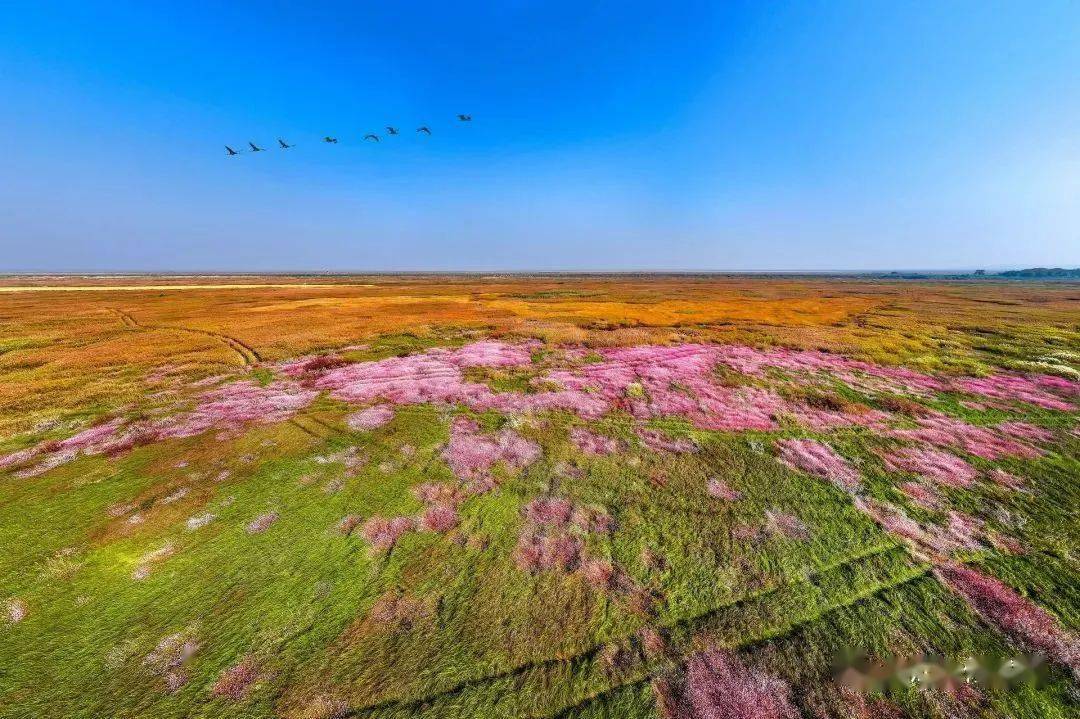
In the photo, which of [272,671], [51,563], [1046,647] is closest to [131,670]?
[272,671]

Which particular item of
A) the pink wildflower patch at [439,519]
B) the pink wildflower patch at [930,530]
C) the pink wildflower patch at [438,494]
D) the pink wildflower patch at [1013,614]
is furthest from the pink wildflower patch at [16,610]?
the pink wildflower patch at [930,530]

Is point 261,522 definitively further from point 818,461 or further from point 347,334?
point 347,334

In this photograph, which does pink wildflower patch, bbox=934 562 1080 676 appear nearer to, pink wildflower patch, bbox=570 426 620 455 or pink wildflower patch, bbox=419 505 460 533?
pink wildflower patch, bbox=570 426 620 455

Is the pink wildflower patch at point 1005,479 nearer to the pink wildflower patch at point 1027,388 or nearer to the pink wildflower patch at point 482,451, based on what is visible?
the pink wildflower patch at point 1027,388

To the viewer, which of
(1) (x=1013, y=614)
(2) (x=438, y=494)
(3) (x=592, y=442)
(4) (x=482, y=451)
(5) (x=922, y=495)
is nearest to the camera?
(1) (x=1013, y=614)

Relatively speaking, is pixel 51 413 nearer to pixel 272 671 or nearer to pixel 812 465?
pixel 272 671

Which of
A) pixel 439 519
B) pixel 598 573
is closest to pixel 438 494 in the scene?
pixel 439 519
